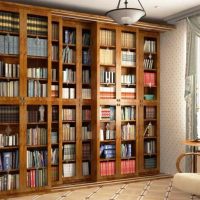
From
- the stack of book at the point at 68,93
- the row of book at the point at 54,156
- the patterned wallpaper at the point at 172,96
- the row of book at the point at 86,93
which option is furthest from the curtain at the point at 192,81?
the row of book at the point at 54,156

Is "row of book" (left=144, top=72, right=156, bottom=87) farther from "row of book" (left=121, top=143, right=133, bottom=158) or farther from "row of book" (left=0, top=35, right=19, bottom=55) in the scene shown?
"row of book" (left=0, top=35, right=19, bottom=55)

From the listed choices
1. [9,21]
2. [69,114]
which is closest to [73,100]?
[69,114]

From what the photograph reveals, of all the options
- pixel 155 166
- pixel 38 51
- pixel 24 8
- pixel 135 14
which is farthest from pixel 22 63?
pixel 155 166

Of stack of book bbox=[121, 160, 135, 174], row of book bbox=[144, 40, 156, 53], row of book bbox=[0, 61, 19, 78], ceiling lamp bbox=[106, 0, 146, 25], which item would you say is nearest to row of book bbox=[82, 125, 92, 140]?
stack of book bbox=[121, 160, 135, 174]

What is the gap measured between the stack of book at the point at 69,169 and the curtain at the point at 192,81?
2197 mm

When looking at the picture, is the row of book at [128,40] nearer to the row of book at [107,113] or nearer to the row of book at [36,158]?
the row of book at [107,113]

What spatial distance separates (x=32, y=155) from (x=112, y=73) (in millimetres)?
2238

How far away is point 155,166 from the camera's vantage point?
7137 millimetres

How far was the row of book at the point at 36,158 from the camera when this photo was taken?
5.69 m

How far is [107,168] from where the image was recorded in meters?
6.50

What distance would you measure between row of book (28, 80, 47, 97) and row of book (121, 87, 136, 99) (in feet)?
5.56

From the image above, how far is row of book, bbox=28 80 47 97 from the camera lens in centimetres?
569

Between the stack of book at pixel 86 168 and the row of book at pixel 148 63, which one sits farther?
the row of book at pixel 148 63

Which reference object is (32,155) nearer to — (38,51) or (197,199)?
(38,51)
